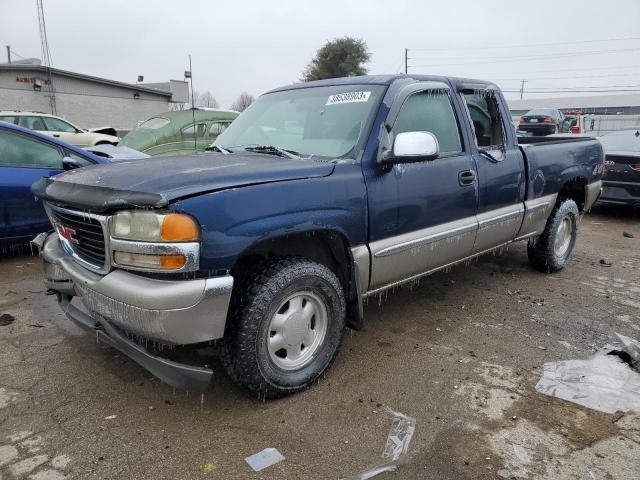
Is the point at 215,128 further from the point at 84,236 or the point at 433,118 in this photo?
the point at 84,236

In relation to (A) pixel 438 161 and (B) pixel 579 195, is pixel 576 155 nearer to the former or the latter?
(B) pixel 579 195

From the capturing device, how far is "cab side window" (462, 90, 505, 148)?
424cm

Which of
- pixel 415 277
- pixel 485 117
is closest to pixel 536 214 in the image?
pixel 485 117

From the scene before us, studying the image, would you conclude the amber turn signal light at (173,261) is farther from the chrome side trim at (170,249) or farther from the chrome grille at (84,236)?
the chrome grille at (84,236)

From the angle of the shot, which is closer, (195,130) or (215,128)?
(195,130)

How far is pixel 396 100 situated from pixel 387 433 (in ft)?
7.01

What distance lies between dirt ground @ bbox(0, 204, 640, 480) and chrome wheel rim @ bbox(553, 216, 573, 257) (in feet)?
4.06

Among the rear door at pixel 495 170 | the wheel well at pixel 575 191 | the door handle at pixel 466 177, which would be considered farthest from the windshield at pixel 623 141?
the door handle at pixel 466 177

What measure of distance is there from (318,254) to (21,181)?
381 cm

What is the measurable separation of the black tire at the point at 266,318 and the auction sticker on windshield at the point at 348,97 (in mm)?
1285

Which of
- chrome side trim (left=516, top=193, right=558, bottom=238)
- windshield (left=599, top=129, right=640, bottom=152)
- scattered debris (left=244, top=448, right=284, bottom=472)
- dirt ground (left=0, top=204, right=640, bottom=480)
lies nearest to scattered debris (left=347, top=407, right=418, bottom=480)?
dirt ground (left=0, top=204, right=640, bottom=480)

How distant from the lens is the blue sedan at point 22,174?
518 centimetres

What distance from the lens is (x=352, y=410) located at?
2859mm

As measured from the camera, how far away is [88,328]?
9.29 ft
